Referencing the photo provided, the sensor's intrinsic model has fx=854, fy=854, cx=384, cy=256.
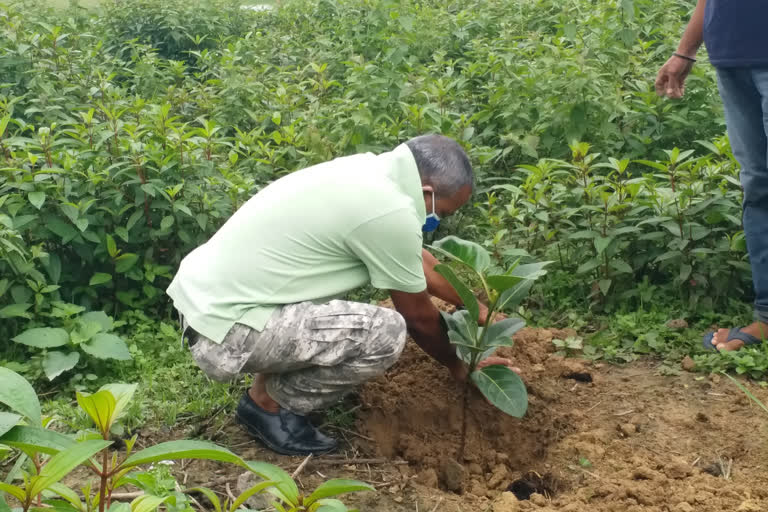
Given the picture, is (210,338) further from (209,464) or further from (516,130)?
(516,130)

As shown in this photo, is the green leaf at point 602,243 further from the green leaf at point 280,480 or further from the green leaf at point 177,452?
the green leaf at point 177,452

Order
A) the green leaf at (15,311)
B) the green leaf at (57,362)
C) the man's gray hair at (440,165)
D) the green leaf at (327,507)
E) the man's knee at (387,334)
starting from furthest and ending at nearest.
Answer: the green leaf at (15,311) → the green leaf at (57,362) → the man's knee at (387,334) → the man's gray hair at (440,165) → the green leaf at (327,507)

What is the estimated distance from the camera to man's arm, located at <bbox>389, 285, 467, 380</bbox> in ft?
9.94

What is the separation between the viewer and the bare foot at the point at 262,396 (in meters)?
3.19

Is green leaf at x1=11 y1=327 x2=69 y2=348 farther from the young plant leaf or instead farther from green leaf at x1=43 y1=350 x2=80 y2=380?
the young plant leaf

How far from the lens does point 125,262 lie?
4121 millimetres

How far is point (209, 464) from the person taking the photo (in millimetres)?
3061

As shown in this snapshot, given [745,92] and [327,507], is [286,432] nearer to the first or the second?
[327,507]

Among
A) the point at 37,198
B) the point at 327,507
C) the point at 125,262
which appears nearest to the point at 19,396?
the point at 327,507

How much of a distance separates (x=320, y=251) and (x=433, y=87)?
2443 mm

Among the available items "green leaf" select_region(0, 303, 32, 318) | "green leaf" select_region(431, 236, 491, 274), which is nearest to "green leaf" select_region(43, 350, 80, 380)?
"green leaf" select_region(0, 303, 32, 318)

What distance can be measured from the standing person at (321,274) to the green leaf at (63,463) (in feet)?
4.74

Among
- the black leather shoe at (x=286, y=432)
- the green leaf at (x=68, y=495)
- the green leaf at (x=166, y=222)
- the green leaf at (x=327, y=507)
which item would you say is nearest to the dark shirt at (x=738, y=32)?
the black leather shoe at (x=286, y=432)

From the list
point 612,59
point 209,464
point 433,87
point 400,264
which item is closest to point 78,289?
point 209,464
